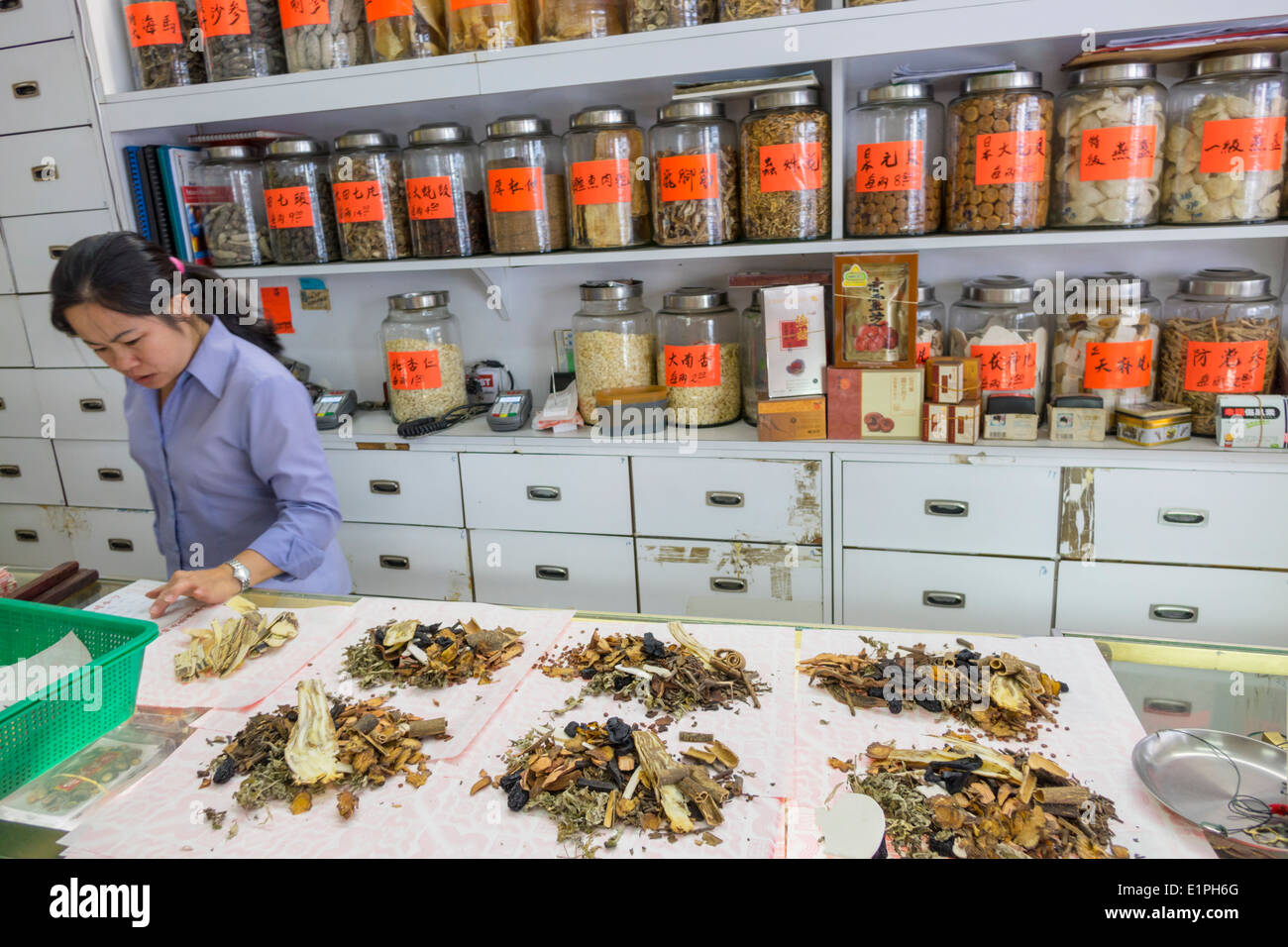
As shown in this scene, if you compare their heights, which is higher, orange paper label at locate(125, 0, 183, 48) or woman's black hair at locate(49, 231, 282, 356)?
orange paper label at locate(125, 0, 183, 48)

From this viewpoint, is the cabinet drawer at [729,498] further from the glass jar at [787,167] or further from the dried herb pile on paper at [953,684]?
the dried herb pile on paper at [953,684]

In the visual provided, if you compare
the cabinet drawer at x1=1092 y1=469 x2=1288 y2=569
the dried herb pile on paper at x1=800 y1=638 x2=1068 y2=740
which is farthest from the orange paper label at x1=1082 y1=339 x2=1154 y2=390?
the dried herb pile on paper at x1=800 y1=638 x2=1068 y2=740

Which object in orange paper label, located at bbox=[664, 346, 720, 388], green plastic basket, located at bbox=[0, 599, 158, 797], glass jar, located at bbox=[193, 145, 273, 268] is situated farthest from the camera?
glass jar, located at bbox=[193, 145, 273, 268]

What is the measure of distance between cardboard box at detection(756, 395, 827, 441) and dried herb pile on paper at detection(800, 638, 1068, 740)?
1015 millimetres

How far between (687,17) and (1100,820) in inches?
77.5

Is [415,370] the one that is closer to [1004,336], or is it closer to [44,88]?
[44,88]

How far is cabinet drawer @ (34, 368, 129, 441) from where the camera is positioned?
2893 millimetres

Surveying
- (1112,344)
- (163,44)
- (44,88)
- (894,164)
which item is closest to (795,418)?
(894,164)

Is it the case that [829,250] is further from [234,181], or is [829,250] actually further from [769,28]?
[234,181]

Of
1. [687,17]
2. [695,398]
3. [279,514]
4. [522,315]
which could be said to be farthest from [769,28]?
[279,514]

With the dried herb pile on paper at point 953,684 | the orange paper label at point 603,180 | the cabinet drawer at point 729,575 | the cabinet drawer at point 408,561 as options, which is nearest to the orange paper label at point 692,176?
the orange paper label at point 603,180

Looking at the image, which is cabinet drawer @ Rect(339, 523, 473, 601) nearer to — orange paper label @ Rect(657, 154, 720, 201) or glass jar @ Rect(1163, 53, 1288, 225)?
orange paper label @ Rect(657, 154, 720, 201)

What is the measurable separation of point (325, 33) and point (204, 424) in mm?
1268

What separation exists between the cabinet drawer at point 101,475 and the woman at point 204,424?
1.20 metres
